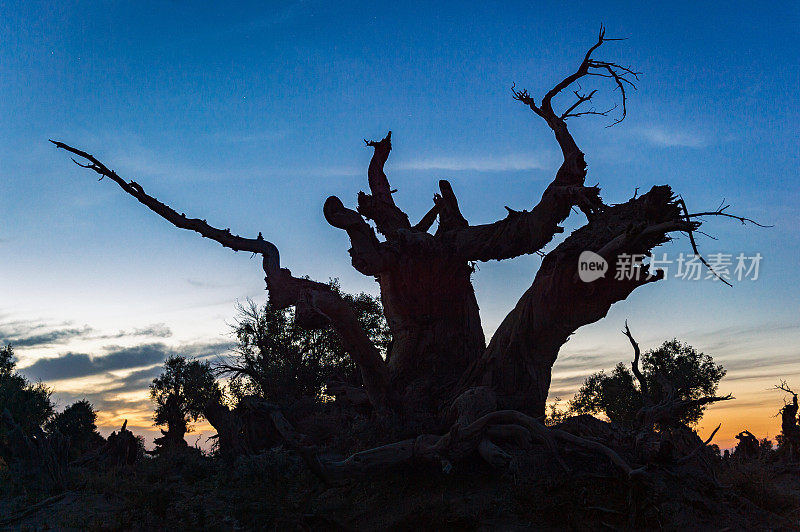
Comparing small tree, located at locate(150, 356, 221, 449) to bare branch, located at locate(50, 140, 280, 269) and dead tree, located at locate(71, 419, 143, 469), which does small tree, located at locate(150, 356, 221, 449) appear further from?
bare branch, located at locate(50, 140, 280, 269)

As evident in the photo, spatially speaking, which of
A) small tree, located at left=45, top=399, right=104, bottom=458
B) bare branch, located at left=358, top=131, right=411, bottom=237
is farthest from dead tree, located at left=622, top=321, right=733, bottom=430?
small tree, located at left=45, top=399, right=104, bottom=458

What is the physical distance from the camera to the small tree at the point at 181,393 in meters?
29.9

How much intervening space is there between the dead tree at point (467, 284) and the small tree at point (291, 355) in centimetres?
727

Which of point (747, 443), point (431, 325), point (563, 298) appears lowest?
point (747, 443)

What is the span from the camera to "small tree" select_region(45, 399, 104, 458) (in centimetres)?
3294

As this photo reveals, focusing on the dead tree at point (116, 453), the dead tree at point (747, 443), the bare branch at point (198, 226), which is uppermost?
the bare branch at point (198, 226)

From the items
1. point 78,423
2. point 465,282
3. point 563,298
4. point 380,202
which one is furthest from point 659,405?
point 78,423

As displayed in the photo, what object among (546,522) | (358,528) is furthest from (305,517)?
(546,522)

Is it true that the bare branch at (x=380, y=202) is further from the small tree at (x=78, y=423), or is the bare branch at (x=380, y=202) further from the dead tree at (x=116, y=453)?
the small tree at (x=78, y=423)

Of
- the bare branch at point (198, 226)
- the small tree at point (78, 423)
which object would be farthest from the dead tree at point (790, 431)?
the small tree at point (78, 423)

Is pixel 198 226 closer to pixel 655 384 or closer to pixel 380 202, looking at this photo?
pixel 380 202

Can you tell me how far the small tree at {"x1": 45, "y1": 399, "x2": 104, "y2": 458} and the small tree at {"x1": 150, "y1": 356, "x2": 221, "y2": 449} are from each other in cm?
337

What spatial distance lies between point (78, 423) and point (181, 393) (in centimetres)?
579

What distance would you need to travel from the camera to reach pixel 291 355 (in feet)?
100
